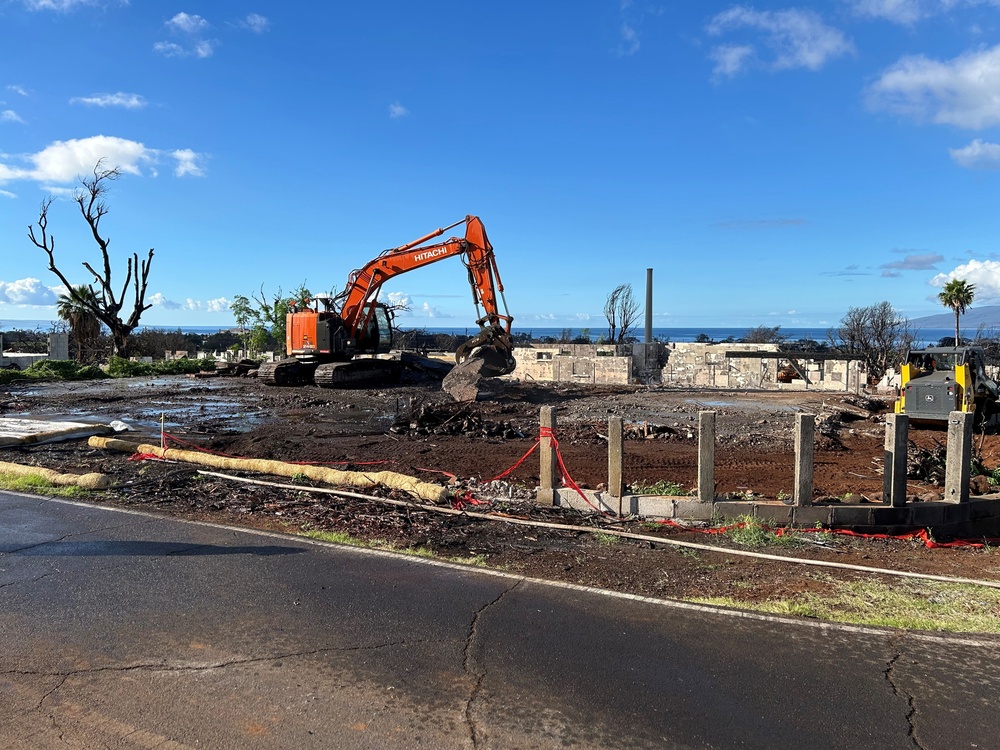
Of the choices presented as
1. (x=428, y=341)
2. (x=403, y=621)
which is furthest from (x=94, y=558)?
(x=428, y=341)

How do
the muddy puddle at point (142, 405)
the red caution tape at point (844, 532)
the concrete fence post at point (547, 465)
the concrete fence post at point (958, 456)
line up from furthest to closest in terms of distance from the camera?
the muddy puddle at point (142, 405)
the concrete fence post at point (547, 465)
the concrete fence post at point (958, 456)
the red caution tape at point (844, 532)

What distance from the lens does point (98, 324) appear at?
45.9 m

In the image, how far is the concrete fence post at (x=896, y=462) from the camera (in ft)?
27.4

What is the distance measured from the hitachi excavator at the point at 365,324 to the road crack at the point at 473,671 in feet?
58.4

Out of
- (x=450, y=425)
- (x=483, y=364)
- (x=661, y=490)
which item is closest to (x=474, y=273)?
(x=483, y=364)

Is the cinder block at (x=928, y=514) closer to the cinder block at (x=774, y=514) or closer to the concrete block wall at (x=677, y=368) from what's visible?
the cinder block at (x=774, y=514)

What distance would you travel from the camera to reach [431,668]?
14.7 feet

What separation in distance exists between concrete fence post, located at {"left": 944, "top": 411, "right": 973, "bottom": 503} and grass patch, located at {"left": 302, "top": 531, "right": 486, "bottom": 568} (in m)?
5.85

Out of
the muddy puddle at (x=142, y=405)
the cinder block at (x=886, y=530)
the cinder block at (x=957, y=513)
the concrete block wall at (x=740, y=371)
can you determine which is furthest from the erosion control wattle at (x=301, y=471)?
the concrete block wall at (x=740, y=371)

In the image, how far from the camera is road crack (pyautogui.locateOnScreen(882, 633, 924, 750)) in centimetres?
380

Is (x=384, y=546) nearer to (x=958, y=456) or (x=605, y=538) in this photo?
(x=605, y=538)

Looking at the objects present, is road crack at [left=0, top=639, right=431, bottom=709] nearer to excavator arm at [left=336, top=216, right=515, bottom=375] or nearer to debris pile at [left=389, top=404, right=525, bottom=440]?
debris pile at [left=389, top=404, right=525, bottom=440]

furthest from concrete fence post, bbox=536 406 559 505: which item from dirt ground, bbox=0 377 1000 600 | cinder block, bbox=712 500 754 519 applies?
cinder block, bbox=712 500 754 519

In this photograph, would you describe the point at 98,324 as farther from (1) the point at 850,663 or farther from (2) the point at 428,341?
(1) the point at 850,663
